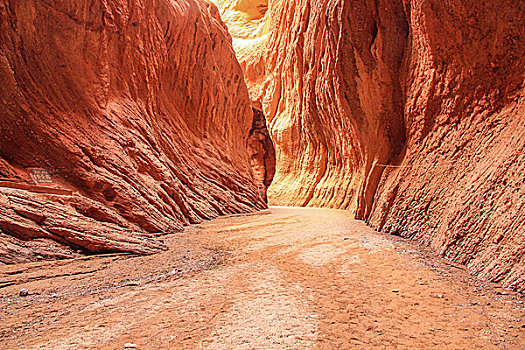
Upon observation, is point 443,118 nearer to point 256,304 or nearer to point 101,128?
point 256,304

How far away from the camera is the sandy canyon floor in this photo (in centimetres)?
157

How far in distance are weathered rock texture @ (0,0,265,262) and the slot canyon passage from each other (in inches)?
1.1

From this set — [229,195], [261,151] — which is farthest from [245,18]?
[229,195]

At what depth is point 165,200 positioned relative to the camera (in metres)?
5.76

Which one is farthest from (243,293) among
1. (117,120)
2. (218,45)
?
Answer: (218,45)

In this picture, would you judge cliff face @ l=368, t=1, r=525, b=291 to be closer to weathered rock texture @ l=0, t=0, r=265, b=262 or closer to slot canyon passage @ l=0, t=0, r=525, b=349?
slot canyon passage @ l=0, t=0, r=525, b=349

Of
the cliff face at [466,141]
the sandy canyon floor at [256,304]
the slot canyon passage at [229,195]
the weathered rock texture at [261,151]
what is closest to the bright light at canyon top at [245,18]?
the weathered rock texture at [261,151]

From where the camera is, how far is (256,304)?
205 cm

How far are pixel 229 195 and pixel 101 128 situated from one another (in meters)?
4.08

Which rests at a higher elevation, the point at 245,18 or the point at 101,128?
the point at 245,18

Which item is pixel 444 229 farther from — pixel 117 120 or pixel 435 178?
pixel 117 120

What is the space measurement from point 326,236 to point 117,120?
407cm

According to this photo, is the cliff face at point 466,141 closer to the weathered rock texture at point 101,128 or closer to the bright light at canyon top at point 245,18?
the weathered rock texture at point 101,128

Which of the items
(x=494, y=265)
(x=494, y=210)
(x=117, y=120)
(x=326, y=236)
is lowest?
(x=326, y=236)
